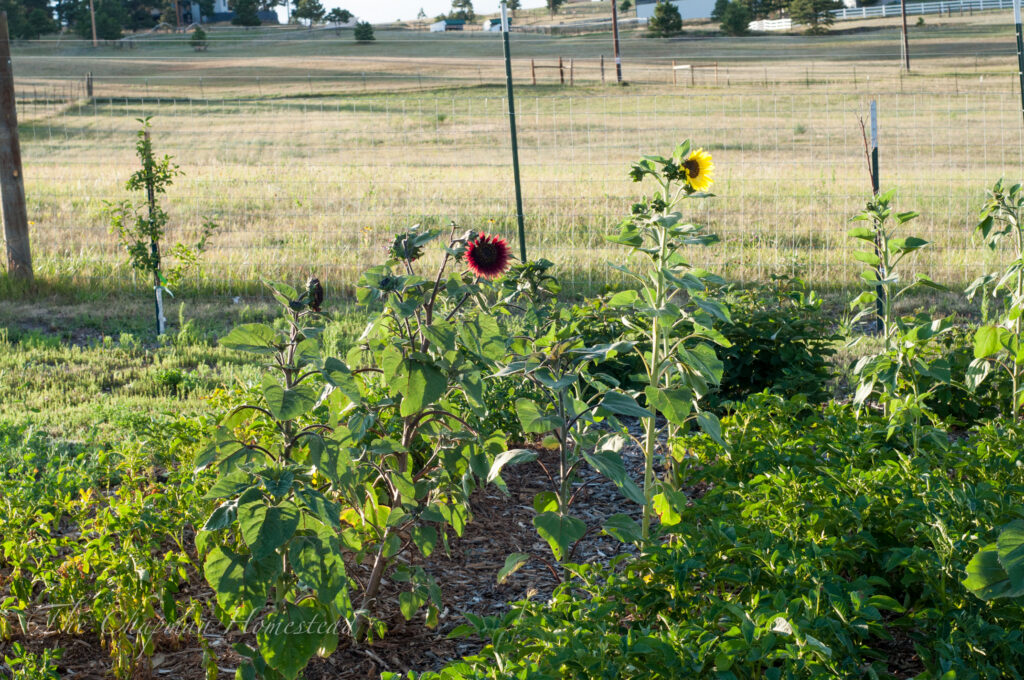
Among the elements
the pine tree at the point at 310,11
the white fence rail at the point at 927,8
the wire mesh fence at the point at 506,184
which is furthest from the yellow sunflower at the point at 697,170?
the pine tree at the point at 310,11

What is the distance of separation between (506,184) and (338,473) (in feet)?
39.3

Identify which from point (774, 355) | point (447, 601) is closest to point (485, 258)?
point (447, 601)

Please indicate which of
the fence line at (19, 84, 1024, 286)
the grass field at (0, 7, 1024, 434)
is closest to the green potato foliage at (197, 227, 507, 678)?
the grass field at (0, 7, 1024, 434)

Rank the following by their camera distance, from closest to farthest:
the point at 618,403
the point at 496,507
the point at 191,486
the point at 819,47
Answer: the point at 618,403 → the point at 191,486 → the point at 496,507 → the point at 819,47

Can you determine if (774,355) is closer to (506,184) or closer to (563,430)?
(563,430)

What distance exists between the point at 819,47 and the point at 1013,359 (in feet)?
184

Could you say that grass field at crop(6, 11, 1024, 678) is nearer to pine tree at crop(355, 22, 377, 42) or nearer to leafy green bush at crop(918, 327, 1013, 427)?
leafy green bush at crop(918, 327, 1013, 427)

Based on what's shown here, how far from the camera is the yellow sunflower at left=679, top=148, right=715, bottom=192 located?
115 inches

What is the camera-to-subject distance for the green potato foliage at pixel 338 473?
6.81 ft

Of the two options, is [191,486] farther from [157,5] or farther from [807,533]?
[157,5]

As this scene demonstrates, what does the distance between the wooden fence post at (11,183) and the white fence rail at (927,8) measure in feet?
235

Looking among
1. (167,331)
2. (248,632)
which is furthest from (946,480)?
(167,331)

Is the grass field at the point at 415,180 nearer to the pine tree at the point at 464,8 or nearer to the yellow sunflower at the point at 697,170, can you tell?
the yellow sunflower at the point at 697,170

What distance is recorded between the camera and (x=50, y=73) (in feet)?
138
